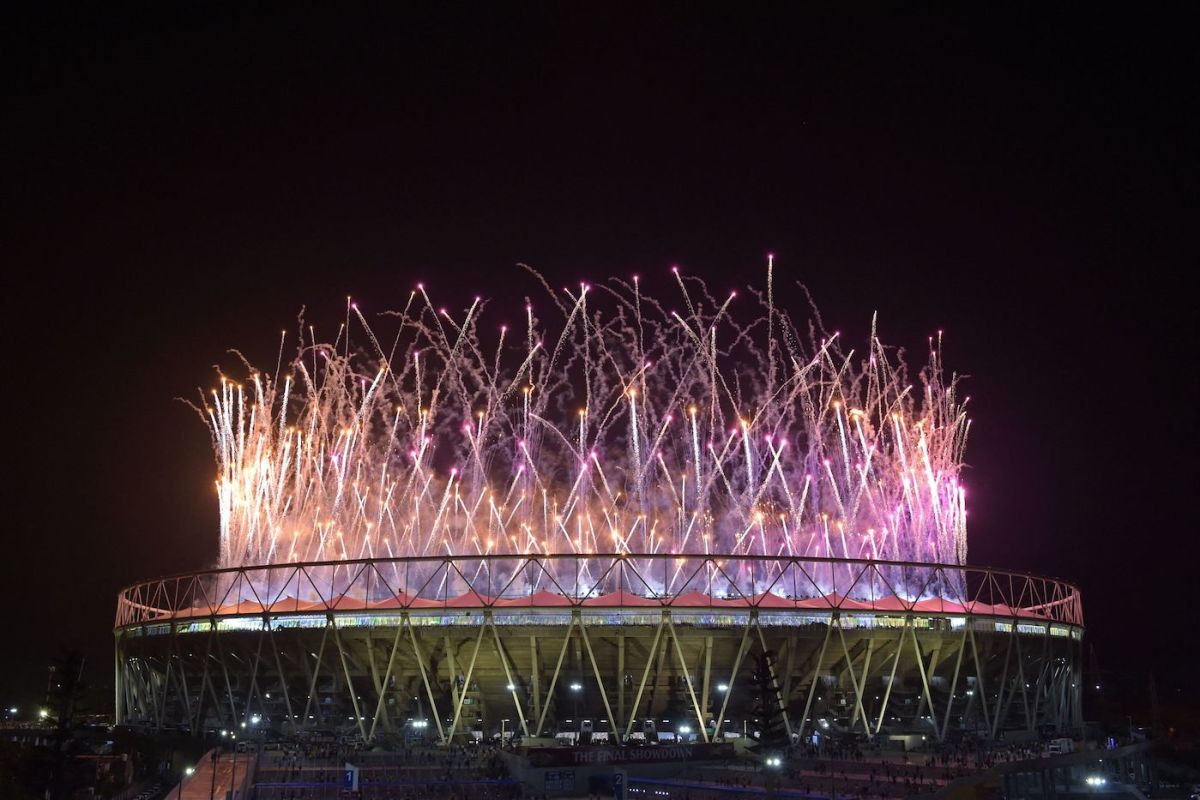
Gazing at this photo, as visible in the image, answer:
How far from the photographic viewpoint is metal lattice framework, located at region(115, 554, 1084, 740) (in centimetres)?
6612

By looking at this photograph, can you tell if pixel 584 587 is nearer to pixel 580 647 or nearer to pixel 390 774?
pixel 580 647

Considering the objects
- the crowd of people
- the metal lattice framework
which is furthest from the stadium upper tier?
the crowd of people

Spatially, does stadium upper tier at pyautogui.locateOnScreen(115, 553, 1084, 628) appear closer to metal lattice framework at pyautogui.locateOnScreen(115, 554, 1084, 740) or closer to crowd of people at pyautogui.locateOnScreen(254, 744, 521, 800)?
metal lattice framework at pyautogui.locateOnScreen(115, 554, 1084, 740)

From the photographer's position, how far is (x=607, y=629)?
2589 inches

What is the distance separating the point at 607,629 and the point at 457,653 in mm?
10033

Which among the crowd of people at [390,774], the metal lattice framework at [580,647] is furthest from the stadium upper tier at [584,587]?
the crowd of people at [390,774]

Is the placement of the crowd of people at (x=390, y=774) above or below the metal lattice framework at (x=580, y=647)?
below

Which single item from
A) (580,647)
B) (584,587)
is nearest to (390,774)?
(580,647)

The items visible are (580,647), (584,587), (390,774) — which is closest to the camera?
(390,774)

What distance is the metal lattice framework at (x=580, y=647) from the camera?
66125 mm

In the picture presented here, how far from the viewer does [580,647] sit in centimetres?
6688

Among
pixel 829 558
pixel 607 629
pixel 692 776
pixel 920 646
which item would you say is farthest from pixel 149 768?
pixel 920 646

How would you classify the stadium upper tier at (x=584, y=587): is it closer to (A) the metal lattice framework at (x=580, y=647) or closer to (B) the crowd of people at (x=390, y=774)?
(A) the metal lattice framework at (x=580, y=647)

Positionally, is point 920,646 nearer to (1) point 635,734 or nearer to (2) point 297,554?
(1) point 635,734
